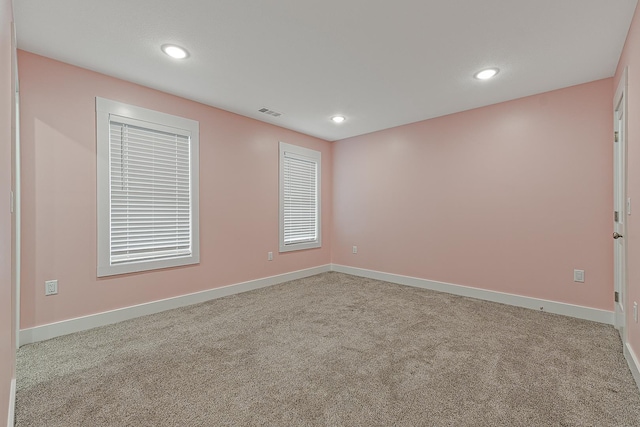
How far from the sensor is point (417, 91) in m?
3.20

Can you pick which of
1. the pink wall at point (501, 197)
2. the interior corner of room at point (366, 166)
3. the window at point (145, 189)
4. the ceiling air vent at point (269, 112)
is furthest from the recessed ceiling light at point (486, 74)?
the window at point (145, 189)

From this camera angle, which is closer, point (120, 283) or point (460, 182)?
point (120, 283)

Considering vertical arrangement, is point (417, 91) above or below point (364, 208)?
above

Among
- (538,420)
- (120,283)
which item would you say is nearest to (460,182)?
(538,420)

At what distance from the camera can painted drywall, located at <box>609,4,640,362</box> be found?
6.12 feet

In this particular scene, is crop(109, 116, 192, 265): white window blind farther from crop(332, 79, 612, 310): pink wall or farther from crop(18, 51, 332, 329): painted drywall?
crop(332, 79, 612, 310): pink wall

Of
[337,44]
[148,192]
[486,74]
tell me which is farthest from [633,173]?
[148,192]

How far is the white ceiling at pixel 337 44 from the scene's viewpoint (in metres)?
1.92

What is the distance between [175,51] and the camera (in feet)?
7.89

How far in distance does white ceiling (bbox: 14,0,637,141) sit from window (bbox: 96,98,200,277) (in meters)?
0.43

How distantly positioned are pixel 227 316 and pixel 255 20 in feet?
8.97

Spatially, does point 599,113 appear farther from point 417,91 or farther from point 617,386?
point 617,386

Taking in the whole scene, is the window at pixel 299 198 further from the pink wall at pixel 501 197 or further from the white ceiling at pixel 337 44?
the white ceiling at pixel 337 44

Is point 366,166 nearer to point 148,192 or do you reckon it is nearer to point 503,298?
point 503,298
